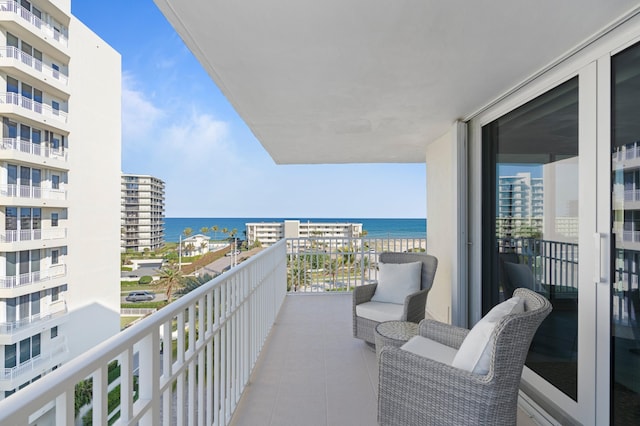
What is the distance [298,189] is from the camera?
29.7m

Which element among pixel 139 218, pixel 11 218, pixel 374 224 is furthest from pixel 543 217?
pixel 374 224

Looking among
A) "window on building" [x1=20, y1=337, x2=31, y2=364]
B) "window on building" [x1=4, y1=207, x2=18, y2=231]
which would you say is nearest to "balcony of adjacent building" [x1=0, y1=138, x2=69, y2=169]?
"window on building" [x1=4, y1=207, x2=18, y2=231]

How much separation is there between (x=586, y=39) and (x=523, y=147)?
3.18 feet

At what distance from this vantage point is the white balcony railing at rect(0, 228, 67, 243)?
2572 millimetres

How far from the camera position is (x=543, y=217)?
8.29 feet

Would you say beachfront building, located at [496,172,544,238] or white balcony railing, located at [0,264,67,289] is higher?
beachfront building, located at [496,172,544,238]

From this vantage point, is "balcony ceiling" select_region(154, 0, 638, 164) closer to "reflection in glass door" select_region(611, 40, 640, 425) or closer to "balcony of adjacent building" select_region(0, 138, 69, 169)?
"reflection in glass door" select_region(611, 40, 640, 425)

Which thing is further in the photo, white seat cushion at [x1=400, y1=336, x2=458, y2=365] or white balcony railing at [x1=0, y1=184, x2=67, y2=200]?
white balcony railing at [x1=0, y1=184, x2=67, y2=200]

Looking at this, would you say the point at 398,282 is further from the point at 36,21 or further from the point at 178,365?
the point at 36,21

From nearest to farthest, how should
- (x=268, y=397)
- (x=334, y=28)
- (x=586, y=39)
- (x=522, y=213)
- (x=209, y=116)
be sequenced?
(x=334, y=28) < (x=586, y=39) < (x=268, y=397) < (x=522, y=213) < (x=209, y=116)

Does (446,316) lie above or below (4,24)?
below

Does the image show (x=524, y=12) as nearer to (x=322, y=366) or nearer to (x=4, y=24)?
(x=322, y=366)

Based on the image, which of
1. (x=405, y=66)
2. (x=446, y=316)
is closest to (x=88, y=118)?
(x=405, y=66)

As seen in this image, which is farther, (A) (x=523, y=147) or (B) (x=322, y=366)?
(B) (x=322, y=366)
